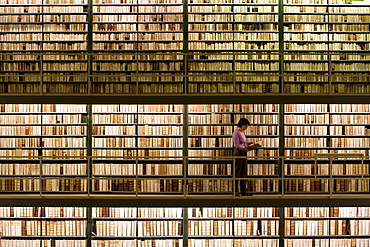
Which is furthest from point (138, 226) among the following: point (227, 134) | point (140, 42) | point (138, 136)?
point (140, 42)

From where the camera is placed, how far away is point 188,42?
7652 mm

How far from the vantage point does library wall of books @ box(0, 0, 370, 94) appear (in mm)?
7641

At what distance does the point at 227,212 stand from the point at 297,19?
10.3ft

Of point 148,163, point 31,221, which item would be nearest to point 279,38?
point 148,163

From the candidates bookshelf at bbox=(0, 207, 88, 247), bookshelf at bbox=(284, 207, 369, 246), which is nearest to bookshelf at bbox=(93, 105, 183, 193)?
bookshelf at bbox=(0, 207, 88, 247)

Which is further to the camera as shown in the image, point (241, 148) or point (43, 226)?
point (43, 226)

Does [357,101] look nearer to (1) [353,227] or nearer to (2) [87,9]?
(1) [353,227]

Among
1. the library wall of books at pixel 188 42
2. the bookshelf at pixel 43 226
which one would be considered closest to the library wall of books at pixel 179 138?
the library wall of books at pixel 188 42

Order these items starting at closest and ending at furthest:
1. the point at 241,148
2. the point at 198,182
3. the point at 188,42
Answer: the point at 241,148 < the point at 198,182 < the point at 188,42

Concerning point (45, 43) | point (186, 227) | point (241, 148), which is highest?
point (45, 43)

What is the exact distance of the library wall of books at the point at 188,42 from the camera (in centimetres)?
764

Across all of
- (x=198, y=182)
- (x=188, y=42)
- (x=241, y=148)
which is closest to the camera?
(x=241, y=148)

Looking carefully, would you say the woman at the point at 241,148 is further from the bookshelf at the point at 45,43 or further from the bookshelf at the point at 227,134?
the bookshelf at the point at 45,43

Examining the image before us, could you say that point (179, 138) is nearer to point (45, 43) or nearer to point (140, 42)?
point (140, 42)
